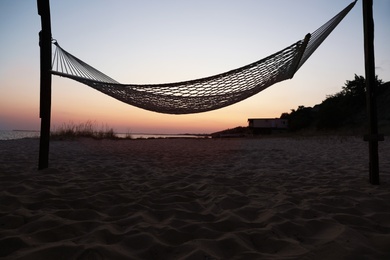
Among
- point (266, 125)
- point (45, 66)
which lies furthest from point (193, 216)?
point (266, 125)

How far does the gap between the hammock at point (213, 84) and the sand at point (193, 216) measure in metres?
0.89

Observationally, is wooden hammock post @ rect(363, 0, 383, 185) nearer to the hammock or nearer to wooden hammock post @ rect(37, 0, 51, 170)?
the hammock

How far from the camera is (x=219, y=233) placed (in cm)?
133

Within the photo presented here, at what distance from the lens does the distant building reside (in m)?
22.6

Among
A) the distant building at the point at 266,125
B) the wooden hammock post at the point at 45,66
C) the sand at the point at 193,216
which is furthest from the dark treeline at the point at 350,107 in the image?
the wooden hammock post at the point at 45,66

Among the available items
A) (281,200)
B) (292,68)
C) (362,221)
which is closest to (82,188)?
(281,200)

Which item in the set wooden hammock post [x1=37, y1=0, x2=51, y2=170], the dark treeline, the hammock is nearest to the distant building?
the dark treeline

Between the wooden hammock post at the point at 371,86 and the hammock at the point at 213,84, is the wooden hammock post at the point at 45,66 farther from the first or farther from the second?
the wooden hammock post at the point at 371,86

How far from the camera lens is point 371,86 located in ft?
7.52

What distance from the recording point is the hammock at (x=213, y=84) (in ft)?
8.24

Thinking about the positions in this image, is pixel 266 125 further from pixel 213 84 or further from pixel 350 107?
pixel 213 84

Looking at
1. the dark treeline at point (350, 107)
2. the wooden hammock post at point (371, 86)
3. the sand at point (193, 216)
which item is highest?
the dark treeline at point (350, 107)

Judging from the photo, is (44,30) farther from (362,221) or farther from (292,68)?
(362,221)

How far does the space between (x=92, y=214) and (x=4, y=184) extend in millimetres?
1192
